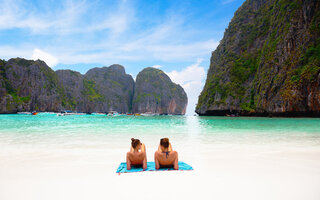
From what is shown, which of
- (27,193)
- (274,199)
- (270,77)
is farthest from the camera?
(270,77)

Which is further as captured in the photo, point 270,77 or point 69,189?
point 270,77

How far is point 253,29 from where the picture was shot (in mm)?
74562

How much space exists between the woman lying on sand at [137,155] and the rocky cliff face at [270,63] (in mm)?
44989

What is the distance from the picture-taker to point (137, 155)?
589 cm

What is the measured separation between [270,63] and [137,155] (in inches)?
2302

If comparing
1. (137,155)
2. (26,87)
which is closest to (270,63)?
(137,155)

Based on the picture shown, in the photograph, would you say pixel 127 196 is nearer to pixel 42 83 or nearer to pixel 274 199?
pixel 274 199

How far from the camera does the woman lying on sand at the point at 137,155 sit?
19.1 feet

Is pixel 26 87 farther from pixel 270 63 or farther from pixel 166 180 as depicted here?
pixel 166 180

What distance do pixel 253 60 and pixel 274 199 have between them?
241ft

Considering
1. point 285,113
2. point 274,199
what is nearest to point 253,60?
point 285,113

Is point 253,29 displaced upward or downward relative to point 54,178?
upward

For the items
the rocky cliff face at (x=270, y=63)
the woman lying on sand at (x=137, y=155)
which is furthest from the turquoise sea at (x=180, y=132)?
the rocky cliff face at (x=270, y=63)

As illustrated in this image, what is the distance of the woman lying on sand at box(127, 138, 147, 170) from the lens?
5.84 metres
